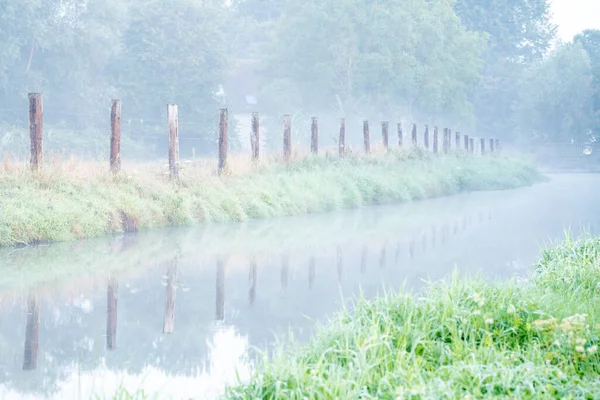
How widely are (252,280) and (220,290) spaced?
84 centimetres

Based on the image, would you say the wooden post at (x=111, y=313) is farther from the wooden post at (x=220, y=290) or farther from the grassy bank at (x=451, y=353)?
the grassy bank at (x=451, y=353)

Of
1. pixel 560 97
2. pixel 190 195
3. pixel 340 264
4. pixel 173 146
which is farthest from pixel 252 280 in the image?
pixel 560 97

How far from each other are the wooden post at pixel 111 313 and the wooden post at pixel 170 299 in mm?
529

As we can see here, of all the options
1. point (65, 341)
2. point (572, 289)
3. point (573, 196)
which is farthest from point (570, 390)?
point (573, 196)

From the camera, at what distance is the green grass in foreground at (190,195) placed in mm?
16375

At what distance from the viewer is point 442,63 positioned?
2367 inches

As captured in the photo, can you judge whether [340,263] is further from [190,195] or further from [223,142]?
[223,142]

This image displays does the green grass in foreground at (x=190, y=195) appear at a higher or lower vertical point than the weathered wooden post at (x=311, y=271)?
higher

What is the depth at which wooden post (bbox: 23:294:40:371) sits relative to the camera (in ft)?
26.6

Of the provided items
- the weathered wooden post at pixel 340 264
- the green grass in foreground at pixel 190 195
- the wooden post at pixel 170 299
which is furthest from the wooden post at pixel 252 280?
the green grass in foreground at pixel 190 195

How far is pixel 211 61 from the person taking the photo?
55969mm

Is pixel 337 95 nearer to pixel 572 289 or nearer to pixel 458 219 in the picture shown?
pixel 458 219

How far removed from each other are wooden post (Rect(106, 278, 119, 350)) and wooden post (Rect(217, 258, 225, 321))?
3.76 ft

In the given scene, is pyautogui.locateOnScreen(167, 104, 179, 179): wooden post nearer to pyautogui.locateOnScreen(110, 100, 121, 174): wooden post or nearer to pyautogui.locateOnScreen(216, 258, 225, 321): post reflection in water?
pyautogui.locateOnScreen(110, 100, 121, 174): wooden post
